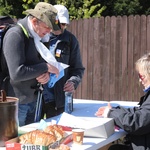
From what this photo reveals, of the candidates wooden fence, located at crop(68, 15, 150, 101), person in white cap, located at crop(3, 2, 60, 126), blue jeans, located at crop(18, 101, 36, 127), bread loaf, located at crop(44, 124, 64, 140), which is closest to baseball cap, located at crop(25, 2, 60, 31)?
person in white cap, located at crop(3, 2, 60, 126)

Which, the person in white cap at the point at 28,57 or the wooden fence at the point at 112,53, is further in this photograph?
the wooden fence at the point at 112,53

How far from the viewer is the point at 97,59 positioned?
305 inches

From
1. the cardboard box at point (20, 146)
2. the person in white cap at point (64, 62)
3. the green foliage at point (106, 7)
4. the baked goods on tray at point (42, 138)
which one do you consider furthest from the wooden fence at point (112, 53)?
the green foliage at point (106, 7)

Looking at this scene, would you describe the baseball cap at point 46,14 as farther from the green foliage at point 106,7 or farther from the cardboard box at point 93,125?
the green foliage at point 106,7

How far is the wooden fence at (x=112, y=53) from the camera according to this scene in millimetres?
7262

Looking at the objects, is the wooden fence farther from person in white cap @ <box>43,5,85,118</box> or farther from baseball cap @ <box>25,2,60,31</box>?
baseball cap @ <box>25,2,60,31</box>

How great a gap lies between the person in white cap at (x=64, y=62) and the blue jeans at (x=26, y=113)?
0.36 meters

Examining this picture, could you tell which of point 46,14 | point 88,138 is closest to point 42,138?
point 88,138

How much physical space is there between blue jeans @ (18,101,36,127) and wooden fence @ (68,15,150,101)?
4.29 m

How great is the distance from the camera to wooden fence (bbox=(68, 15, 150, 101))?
286 inches

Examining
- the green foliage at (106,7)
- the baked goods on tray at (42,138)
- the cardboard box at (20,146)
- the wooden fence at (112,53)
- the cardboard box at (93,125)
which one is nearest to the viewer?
the cardboard box at (20,146)

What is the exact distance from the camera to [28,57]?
3.06 m

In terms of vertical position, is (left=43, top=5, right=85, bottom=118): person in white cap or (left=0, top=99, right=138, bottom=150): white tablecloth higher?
(left=43, top=5, right=85, bottom=118): person in white cap

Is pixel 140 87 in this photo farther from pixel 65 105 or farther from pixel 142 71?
pixel 142 71
